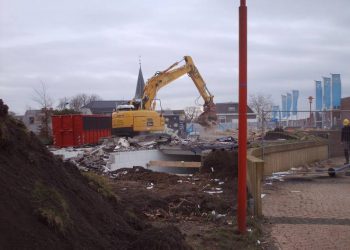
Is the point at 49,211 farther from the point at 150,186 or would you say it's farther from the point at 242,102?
the point at 150,186

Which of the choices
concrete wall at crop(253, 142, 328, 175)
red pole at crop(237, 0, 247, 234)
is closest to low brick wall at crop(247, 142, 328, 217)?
concrete wall at crop(253, 142, 328, 175)

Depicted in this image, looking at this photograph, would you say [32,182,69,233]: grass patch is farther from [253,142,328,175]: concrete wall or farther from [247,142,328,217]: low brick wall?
[253,142,328,175]: concrete wall

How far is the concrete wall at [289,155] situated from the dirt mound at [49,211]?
928 cm

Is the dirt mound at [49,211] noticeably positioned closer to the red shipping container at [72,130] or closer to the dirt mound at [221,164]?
the dirt mound at [221,164]

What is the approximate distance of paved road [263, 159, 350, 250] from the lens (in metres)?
7.75

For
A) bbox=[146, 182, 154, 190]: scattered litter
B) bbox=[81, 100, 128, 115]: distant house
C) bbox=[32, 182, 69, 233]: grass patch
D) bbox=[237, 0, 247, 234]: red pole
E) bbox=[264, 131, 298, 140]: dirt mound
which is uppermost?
bbox=[81, 100, 128, 115]: distant house

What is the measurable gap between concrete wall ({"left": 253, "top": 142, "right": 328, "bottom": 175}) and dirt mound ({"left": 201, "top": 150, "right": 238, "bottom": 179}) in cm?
74

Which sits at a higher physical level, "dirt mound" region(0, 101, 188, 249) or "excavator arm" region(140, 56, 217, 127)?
"excavator arm" region(140, 56, 217, 127)

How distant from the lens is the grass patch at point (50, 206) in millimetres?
4598

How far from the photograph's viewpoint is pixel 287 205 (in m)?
11.1

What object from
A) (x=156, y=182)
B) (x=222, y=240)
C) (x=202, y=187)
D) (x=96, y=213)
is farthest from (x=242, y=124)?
(x=156, y=182)

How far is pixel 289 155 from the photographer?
19000mm

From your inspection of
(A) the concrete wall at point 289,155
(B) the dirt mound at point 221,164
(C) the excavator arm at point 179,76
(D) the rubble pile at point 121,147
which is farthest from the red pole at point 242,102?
(C) the excavator arm at point 179,76

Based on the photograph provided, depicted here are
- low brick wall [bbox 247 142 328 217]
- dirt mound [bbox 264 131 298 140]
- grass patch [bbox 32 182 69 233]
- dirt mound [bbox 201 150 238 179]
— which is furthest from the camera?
dirt mound [bbox 264 131 298 140]
